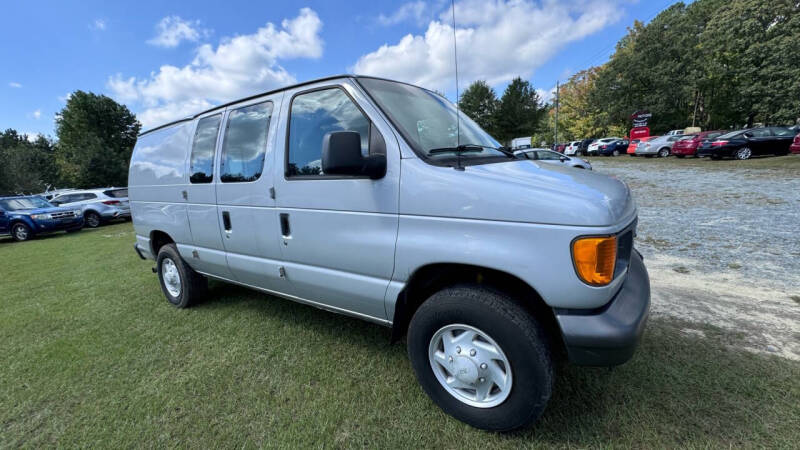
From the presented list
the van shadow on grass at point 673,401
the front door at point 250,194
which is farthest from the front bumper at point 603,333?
the front door at point 250,194

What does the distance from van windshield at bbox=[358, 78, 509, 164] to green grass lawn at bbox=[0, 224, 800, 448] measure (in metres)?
1.63

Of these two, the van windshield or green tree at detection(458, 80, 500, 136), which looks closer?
the van windshield

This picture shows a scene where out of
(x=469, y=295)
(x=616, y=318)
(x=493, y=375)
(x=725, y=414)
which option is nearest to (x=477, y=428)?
(x=493, y=375)

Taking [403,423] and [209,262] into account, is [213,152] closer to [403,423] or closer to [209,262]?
[209,262]

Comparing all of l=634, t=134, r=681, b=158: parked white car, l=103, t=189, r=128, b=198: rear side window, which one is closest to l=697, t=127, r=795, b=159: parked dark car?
l=634, t=134, r=681, b=158: parked white car

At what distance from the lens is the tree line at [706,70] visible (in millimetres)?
27281

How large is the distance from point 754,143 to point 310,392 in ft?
69.3

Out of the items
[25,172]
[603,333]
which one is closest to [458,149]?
[603,333]

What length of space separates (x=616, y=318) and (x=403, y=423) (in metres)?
1.34

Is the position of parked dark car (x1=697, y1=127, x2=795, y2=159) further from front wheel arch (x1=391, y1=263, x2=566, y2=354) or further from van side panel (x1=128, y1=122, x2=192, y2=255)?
van side panel (x1=128, y1=122, x2=192, y2=255)

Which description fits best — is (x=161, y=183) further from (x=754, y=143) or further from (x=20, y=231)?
(x=754, y=143)

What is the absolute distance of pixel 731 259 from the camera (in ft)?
13.8

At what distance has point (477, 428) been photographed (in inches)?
77.5

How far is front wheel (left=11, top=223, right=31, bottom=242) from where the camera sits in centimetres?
1109
